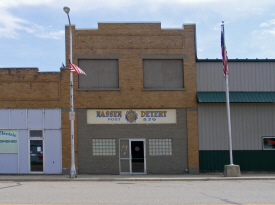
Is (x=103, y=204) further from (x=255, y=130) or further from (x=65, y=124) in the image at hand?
(x=255, y=130)

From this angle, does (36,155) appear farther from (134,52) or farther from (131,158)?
(134,52)

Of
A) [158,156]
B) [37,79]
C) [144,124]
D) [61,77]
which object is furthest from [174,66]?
[37,79]

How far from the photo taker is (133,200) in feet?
33.4

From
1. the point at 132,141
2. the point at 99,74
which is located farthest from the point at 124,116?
the point at 99,74

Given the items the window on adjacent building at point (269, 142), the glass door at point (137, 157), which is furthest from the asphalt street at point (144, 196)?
the window on adjacent building at point (269, 142)

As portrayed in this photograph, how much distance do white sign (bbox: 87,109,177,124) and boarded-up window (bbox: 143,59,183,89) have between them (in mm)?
1588

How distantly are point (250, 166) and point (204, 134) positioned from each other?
3.26m

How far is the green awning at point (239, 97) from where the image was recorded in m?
18.4

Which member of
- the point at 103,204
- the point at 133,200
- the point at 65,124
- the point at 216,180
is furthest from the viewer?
the point at 65,124

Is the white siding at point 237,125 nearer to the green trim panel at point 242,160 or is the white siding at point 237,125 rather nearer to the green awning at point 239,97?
the green trim panel at point 242,160

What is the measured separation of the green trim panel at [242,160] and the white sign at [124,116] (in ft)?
11.1

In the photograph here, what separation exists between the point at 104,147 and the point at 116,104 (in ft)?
8.54

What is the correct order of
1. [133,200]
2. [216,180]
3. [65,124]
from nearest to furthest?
1. [133,200]
2. [216,180]
3. [65,124]

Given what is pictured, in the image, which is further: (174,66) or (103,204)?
(174,66)
